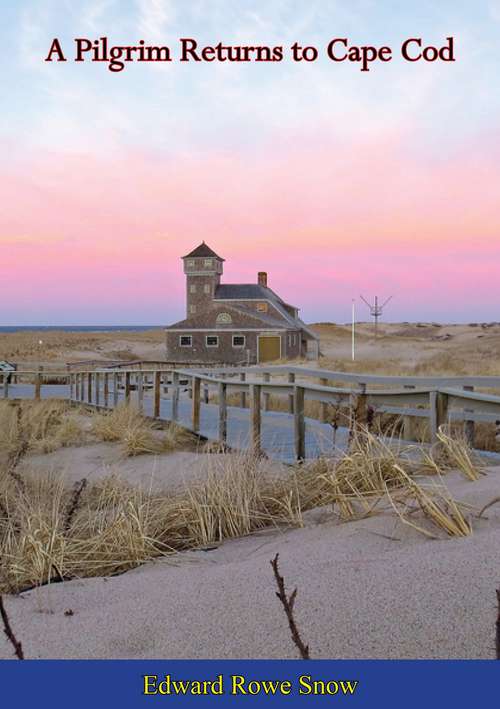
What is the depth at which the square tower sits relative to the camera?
5634 cm

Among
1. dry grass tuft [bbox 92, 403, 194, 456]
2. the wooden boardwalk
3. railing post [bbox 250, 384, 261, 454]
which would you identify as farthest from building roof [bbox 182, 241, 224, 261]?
railing post [bbox 250, 384, 261, 454]

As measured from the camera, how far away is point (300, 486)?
6.27 metres

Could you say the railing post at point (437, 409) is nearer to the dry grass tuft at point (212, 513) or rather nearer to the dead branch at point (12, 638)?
the dry grass tuft at point (212, 513)

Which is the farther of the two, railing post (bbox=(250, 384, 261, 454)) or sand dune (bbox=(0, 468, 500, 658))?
railing post (bbox=(250, 384, 261, 454))

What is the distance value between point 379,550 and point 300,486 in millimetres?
2018

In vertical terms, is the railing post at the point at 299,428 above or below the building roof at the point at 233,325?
below

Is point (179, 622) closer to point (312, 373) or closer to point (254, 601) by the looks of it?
point (254, 601)

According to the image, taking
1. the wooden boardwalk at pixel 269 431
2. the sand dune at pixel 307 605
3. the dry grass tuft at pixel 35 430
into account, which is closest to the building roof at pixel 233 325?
the wooden boardwalk at pixel 269 431

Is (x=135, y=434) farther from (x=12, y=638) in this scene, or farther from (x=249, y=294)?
(x=249, y=294)

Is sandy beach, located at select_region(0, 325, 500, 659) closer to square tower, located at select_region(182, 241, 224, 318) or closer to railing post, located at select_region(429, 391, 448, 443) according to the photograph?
railing post, located at select_region(429, 391, 448, 443)

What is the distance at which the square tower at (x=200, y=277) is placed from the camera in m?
56.3

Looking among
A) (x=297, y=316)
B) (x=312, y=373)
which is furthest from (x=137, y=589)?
(x=297, y=316)

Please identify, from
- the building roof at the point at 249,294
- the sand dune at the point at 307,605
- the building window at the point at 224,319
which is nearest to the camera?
the sand dune at the point at 307,605

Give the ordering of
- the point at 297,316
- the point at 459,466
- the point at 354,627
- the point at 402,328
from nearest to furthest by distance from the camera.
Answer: the point at 354,627, the point at 459,466, the point at 297,316, the point at 402,328
